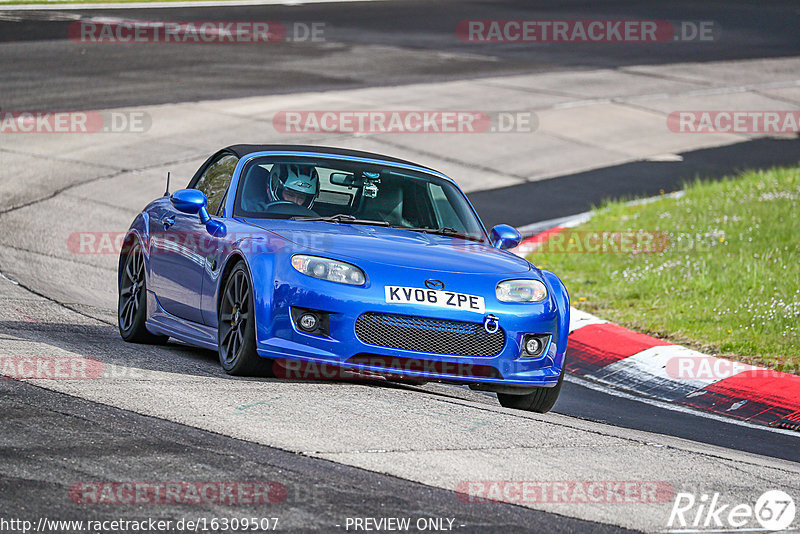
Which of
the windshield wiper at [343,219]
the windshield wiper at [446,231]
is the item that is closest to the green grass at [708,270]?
the windshield wiper at [446,231]

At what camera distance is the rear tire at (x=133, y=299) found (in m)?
8.96

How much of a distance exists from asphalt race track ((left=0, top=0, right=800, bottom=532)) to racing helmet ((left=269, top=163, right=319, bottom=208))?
1.21 metres

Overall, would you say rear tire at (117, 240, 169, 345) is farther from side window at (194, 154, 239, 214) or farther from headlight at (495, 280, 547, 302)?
headlight at (495, 280, 547, 302)

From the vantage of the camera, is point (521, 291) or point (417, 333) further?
point (521, 291)

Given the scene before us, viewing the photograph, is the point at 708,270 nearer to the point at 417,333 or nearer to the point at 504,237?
the point at 504,237

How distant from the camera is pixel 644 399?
8.75m

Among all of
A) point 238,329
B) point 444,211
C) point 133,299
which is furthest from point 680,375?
point 133,299

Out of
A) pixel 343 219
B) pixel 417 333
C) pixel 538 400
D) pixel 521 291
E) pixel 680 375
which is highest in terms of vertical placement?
pixel 343 219

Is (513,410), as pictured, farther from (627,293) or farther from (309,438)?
(627,293)

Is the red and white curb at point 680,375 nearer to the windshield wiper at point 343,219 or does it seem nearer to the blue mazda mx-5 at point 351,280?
the blue mazda mx-5 at point 351,280

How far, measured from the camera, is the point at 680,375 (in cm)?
924

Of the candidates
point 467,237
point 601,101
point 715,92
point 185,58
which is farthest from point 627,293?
point 185,58

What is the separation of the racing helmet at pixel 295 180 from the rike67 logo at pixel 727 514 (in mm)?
3516

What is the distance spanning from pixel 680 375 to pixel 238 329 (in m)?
3.50
